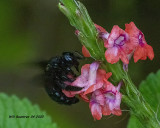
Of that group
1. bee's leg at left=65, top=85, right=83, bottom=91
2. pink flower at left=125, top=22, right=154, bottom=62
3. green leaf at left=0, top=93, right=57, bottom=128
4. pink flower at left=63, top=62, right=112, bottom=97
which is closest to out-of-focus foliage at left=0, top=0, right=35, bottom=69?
green leaf at left=0, top=93, right=57, bottom=128

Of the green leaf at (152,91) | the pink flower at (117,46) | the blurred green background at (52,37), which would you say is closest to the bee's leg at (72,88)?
the pink flower at (117,46)

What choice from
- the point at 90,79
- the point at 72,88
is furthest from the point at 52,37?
the point at 90,79

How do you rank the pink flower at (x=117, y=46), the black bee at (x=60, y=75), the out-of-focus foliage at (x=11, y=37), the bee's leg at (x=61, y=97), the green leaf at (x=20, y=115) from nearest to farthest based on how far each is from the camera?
the pink flower at (x=117, y=46) < the black bee at (x=60, y=75) < the bee's leg at (x=61, y=97) < the green leaf at (x=20, y=115) < the out-of-focus foliage at (x=11, y=37)

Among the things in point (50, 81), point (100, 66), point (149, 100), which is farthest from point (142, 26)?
point (100, 66)

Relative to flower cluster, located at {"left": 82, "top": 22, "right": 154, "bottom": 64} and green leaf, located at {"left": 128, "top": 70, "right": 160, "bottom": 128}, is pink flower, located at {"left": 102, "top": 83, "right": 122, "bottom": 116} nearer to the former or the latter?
flower cluster, located at {"left": 82, "top": 22, "right": 154, "bottom": 64}

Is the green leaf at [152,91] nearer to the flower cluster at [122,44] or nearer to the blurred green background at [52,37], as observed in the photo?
the flower cluster at [122,44]

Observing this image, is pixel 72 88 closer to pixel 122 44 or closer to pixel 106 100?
pixel 106 100
